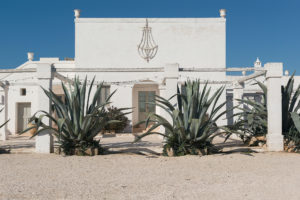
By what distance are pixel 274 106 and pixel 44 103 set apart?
499cm

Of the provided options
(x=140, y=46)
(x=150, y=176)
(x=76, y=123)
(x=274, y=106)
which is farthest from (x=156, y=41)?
(x=150, y=176)

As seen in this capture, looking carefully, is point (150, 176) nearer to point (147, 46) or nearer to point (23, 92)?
point (147, 46)

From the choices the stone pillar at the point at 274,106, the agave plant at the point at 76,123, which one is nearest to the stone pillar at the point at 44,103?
the agave plant at the point at 76,123

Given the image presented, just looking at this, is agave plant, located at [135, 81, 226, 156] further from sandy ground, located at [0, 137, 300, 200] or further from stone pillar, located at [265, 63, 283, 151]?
stone pillar, located at [265, 63, 283, 151]

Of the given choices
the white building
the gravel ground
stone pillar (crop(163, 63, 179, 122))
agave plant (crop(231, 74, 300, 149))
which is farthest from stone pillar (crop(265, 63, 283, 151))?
the white building

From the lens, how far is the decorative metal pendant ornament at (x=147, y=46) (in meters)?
12.8

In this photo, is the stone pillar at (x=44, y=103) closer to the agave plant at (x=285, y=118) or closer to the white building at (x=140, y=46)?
the agave plant at (x=285, y=118)

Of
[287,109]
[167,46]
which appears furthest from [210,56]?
[287,109]

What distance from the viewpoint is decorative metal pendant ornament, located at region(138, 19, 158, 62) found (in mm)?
12812

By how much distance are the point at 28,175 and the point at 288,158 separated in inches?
176

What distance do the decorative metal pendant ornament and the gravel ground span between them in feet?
24.2

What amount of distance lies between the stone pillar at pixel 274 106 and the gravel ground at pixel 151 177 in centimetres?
45

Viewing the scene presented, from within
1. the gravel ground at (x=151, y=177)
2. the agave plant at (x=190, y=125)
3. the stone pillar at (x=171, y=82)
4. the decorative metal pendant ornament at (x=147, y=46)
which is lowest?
the gravel ground at (x=151, y=177)

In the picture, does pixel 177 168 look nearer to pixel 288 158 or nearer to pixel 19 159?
pixel 288 158
